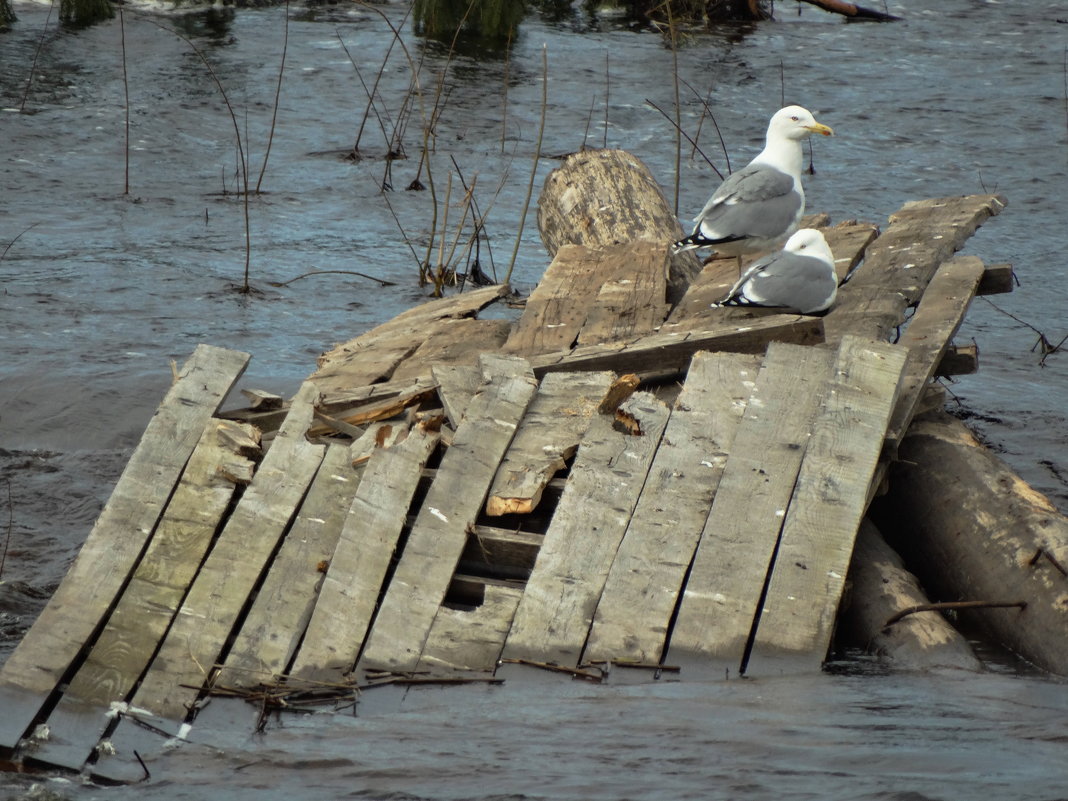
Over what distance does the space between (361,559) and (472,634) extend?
45 centimetres

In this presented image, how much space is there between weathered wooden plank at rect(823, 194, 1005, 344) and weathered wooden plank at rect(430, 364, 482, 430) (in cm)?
138

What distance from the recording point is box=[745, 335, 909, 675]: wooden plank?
3.65 meters

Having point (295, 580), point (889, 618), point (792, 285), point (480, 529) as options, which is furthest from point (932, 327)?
point (295, 580)

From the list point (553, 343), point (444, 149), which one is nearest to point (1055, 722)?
point (553, 343)

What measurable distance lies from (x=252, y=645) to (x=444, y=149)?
8359mm

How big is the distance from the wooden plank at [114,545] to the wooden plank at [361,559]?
654mm

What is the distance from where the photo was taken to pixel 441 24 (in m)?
14.6

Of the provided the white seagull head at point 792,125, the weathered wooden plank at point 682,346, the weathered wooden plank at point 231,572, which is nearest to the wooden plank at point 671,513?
the weathered wooden plank at point 682,346

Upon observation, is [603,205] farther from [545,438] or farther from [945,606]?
[945,606]

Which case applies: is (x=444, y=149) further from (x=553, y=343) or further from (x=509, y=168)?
(x=553, y=343)

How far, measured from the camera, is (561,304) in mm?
5754

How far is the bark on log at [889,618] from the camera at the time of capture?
381cm

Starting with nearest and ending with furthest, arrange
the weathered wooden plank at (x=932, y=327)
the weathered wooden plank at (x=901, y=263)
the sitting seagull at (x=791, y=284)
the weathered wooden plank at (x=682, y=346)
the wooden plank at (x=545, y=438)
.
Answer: the wooden plank at (x=545, y=438) → the weathered wooden plank at (x=932, y=327) → the weathered wooden plank at (x=682, y=346) → the sitting seagull at (x=791, y=284) → the weathered wooden plank at (x=901, y=263)

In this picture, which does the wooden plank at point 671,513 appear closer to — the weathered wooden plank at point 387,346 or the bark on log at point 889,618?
the bark on log at point 889,618
